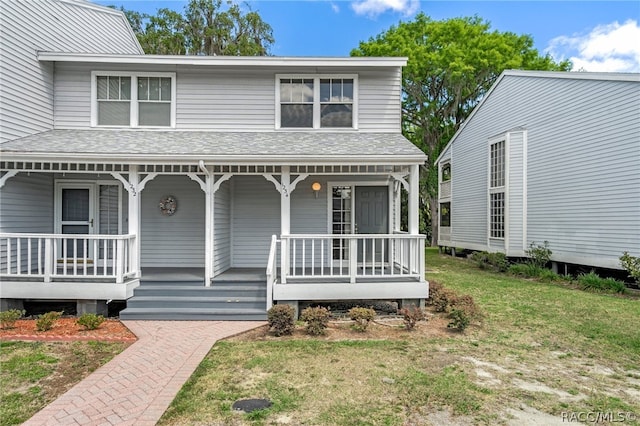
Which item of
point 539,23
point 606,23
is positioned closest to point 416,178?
point 606,23

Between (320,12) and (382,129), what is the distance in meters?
13.6

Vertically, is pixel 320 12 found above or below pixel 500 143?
above

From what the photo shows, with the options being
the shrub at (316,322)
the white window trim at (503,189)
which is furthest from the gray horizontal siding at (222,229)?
the white window trim at (503,189)

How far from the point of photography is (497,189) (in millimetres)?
Answer: 16609

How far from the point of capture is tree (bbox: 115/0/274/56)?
2605 cm

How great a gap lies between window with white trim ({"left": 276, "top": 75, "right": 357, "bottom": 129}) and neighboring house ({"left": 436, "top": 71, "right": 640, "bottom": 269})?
25.6ft

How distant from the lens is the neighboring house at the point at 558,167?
36.2ft

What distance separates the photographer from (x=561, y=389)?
4668 millimetres

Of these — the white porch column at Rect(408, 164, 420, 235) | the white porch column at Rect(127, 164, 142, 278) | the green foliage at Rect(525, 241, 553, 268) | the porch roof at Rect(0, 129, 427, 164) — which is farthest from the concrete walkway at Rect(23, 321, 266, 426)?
the green foliage at Rect(525, 241, 553, 268)

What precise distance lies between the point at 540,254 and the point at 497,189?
368 centimetres

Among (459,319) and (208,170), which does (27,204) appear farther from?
(459,319)

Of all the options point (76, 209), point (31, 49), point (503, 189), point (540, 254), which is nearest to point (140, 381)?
point (76, 209)

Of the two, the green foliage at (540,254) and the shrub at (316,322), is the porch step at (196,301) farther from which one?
the green foliage at (540,254)

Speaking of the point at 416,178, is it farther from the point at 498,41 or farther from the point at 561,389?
the point at 498,41
